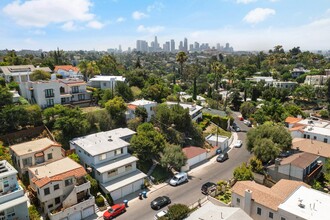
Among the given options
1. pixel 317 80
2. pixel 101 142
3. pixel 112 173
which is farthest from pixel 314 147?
pixel 317 80

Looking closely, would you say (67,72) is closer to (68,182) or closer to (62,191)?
(68,182)

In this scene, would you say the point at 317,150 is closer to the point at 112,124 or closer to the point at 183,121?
the point at 183,121

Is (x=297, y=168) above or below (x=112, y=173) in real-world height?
below

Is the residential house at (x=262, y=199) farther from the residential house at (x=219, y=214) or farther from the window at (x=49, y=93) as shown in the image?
the window at (x=49, y=93)

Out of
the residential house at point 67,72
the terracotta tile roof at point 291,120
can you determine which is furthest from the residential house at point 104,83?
the terracotta tile roof at point 291,120

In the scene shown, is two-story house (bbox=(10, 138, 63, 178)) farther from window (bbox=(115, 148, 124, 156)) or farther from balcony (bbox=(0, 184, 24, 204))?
window (bbox=(115, 148, 124, 156))

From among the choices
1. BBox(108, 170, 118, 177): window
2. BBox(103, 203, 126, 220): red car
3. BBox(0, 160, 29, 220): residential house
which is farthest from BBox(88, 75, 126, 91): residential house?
BBox(0, 160, 29, 220): residential house
